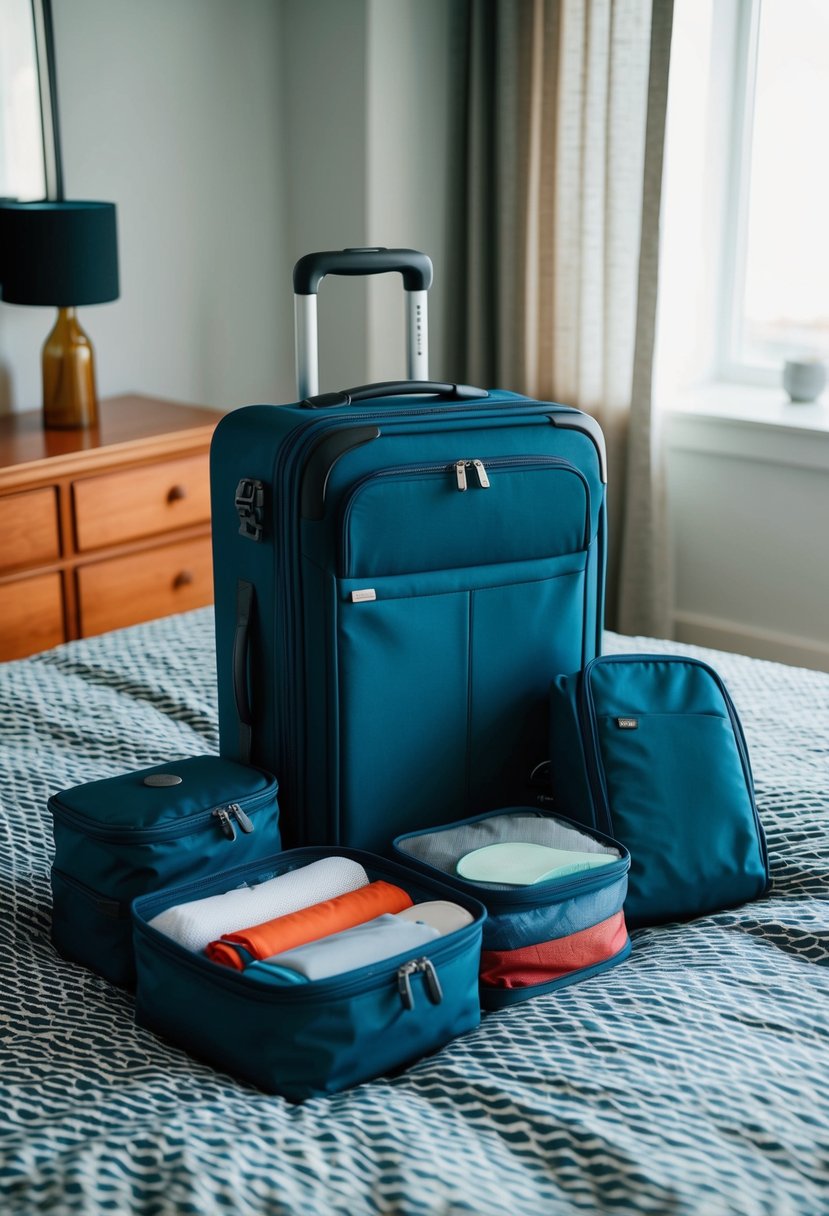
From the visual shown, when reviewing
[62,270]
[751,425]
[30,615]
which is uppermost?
[62,270]

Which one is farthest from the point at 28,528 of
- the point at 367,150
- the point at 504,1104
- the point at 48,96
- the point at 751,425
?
the point at 504,1104

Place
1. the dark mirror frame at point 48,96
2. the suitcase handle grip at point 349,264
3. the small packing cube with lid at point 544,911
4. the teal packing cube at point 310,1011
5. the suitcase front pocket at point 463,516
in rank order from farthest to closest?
the dark mirror frame at point 48,96, the suitcase handle grip at point 349,264, the suitcase front pocket at point 463,516, the small packing cube with lid at point 544,911, the teal packing cube at point 310,1011

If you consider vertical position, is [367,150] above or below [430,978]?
above

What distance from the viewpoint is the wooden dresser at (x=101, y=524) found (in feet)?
9.36

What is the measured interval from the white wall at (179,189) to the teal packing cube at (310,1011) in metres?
2.46

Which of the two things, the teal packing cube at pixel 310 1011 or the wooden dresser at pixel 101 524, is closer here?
the teal packing cube at pixel 310 1011

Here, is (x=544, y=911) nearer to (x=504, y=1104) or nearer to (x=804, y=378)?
(x=504, y=1104)

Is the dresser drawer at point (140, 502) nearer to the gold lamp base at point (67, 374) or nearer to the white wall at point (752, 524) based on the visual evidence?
the gold lamp base at point (67, 374)

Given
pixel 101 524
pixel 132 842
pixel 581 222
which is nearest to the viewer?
pixel 132 842

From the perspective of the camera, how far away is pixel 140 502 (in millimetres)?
3049

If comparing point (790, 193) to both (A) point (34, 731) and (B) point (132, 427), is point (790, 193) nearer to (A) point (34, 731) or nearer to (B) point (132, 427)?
(B) point (132, 427)

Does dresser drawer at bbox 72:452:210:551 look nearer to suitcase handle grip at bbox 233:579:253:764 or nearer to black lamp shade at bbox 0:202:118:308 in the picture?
black lamp shade at bbox 0:202:118:308

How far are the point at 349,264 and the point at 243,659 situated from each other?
0.47 metres

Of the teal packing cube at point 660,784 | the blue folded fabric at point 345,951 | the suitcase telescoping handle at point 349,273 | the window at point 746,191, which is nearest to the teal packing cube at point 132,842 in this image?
the blue folded fabric at point 345,951
